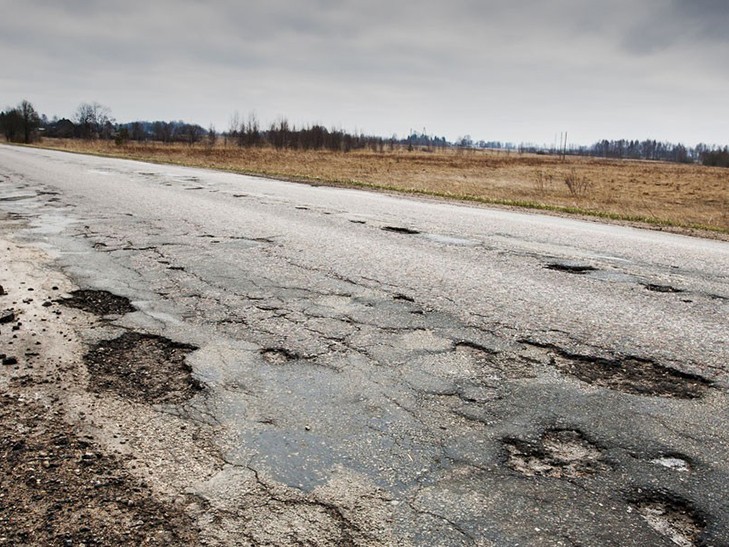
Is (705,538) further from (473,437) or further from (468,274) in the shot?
(468,274)

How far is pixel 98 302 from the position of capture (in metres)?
4.16

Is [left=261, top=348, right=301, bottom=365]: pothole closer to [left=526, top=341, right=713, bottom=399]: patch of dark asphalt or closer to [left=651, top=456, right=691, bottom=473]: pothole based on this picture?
[left=526, top=341, right=713, bottom=399]: patch of dark asphalt

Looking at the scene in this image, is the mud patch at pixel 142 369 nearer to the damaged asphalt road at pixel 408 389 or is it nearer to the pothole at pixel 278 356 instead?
the damaged asphalt road at pixel 408 389

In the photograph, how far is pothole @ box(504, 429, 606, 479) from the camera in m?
2.16

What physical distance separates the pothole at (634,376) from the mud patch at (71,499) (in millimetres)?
2204

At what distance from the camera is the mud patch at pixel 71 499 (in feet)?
5.79

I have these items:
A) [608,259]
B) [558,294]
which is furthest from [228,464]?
[608,259]

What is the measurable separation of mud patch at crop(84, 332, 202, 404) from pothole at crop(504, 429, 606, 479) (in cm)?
160

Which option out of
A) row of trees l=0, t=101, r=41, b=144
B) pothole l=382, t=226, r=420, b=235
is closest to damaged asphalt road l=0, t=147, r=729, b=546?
pothole l=382, t=226, r=420, b=235

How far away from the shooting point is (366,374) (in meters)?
2.97

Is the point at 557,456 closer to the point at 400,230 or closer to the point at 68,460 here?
the point at 68,460

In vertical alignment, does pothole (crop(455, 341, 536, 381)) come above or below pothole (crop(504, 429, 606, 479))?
above

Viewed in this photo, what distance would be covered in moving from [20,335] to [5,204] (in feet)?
24.5

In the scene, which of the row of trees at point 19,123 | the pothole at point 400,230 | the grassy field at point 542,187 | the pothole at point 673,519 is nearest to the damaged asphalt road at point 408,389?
the pothole at point 673,519
